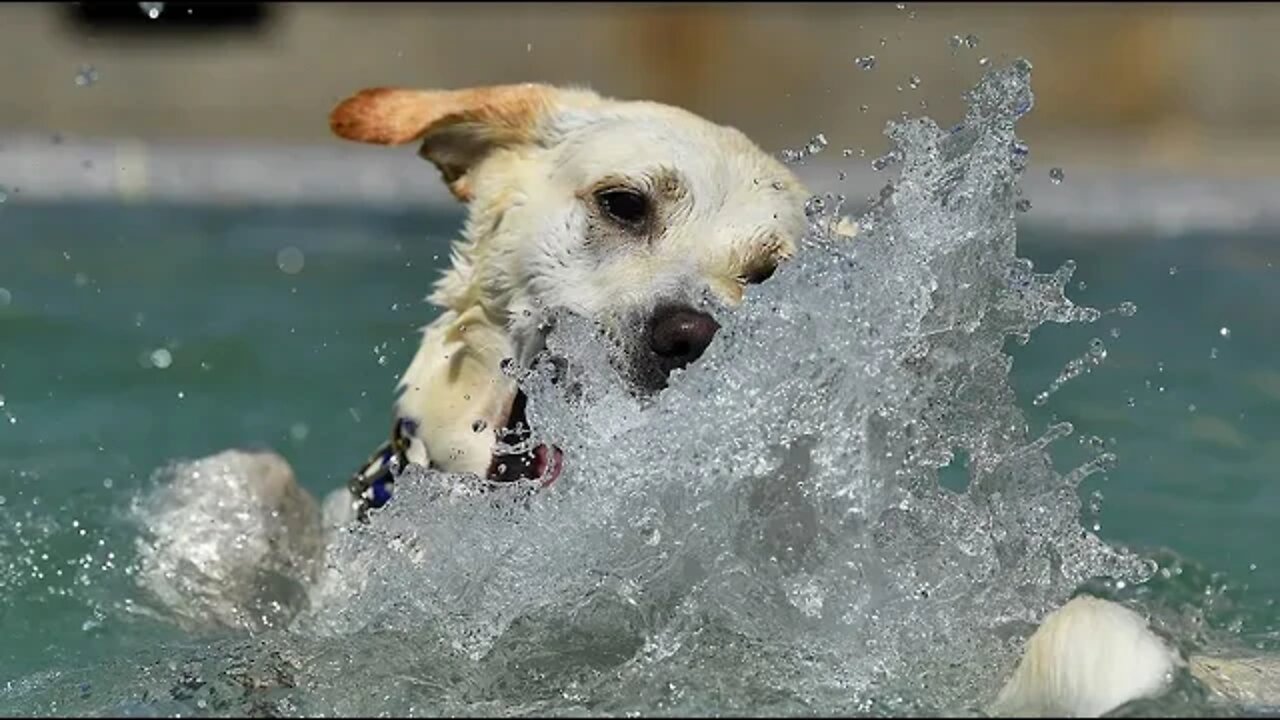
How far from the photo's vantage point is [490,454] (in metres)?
4.32

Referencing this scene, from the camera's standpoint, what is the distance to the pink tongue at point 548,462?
4.05m

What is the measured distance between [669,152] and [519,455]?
73cm

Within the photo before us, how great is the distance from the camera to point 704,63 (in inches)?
442

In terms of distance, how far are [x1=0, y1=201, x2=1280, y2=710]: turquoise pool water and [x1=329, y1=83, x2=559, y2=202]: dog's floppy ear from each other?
65 cm

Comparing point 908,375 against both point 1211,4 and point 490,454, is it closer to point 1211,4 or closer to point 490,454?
point 490,454

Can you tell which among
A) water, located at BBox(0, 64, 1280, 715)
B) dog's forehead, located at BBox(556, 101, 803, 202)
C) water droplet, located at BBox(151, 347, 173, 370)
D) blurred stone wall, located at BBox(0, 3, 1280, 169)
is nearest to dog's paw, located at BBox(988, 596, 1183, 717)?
water, located at BBox(0, 64, 1280, 715)

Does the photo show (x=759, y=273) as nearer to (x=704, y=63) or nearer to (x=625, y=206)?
(x=625, y=206)

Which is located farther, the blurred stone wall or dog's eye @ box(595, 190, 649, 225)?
the blurred stone wall

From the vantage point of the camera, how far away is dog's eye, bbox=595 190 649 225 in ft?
14.2

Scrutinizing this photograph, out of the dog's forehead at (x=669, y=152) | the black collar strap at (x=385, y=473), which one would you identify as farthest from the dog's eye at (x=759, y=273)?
the black collar strap at (x=385, y=473)

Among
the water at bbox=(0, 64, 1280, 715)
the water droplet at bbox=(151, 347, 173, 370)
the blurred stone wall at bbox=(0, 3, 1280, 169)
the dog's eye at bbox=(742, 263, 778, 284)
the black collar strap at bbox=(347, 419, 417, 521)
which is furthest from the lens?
the blurred stone wall at bbox=(0, 3, 1280, 169)

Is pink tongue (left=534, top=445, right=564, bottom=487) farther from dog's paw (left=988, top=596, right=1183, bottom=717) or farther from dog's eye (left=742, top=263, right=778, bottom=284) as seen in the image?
dog's paw (left=988, top=596, right=1183, bottom=717)

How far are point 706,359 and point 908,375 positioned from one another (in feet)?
1.24

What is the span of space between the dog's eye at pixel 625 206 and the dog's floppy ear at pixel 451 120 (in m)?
0.35
